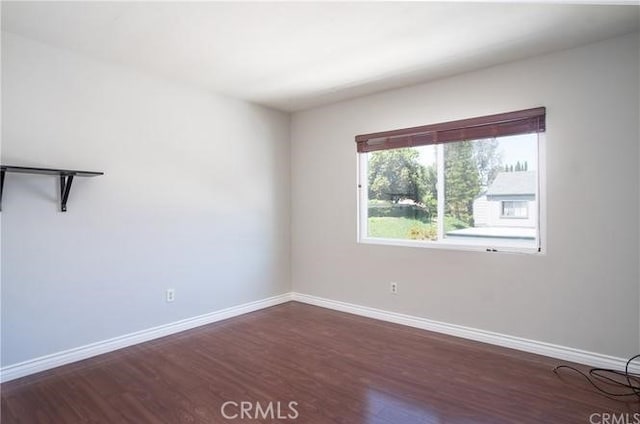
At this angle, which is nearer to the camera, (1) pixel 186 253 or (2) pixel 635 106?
(2) pixel 635 106

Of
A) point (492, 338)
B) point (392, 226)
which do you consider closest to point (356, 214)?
point (392, 226)

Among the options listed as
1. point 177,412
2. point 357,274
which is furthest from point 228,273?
point 177,412

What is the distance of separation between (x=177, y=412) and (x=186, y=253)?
170 centimetres

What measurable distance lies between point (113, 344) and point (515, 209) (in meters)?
3.60

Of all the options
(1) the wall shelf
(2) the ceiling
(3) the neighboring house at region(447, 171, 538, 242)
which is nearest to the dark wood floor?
(3) the neighboring house at region(447, 171, 538, 242)

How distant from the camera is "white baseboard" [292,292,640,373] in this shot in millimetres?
2643

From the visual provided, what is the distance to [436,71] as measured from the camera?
3234 millimetres

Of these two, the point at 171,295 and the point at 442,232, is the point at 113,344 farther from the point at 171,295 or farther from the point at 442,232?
the point at 442,232

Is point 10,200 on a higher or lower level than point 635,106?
lower

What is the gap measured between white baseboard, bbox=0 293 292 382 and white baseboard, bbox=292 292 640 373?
3.52 feet

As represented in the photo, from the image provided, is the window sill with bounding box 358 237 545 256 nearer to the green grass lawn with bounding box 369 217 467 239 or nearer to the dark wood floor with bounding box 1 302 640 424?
the green grass lawn with bounding box 369 217 467 239

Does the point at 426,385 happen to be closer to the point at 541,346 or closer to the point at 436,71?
the point at 541,346

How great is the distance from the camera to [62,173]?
8.41ft

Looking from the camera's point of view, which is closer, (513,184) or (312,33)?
(312,33)
